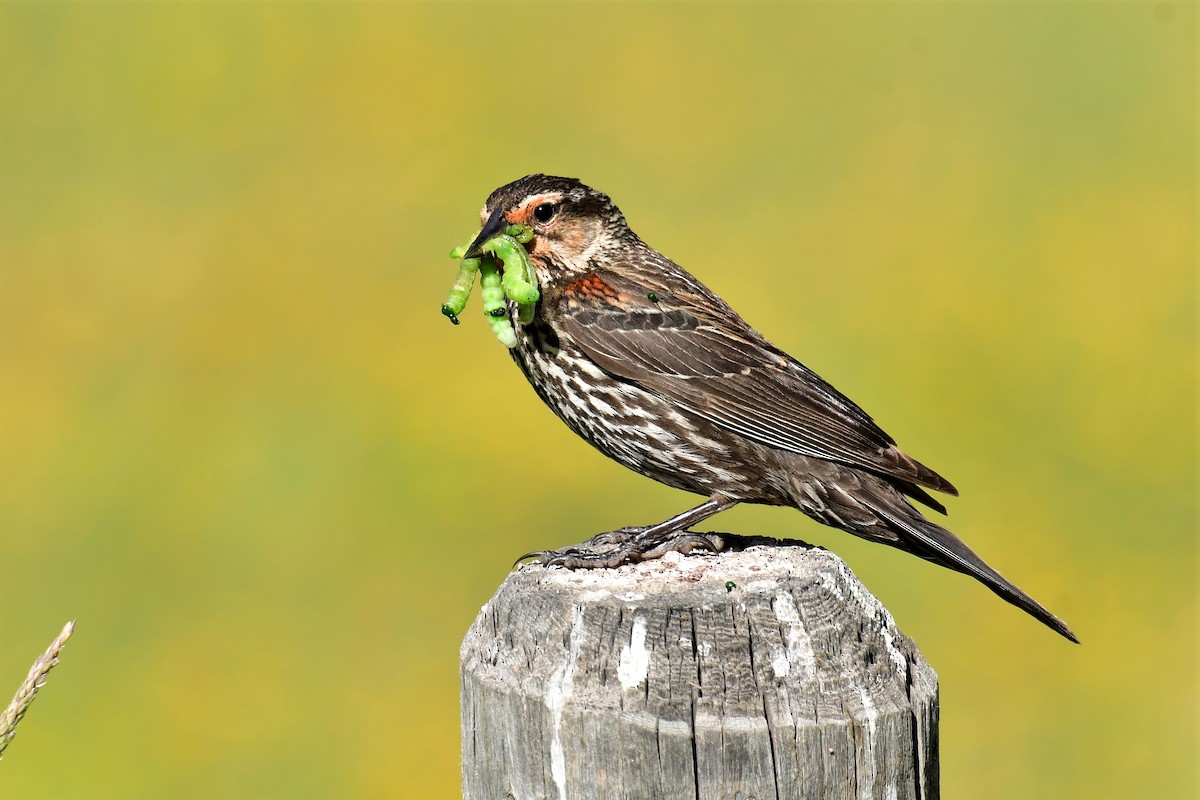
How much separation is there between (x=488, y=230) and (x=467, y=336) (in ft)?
16.5

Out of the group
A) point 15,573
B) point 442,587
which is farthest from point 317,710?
→ point 15,573

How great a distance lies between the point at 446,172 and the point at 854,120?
2.66m

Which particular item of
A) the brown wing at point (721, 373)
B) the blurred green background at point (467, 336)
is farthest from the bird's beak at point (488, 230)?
the blurred green background at point (467, 336)

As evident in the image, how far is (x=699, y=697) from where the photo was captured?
3098 mm

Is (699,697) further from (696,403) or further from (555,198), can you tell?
(555,198)

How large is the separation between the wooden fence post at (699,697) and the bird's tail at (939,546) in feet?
4.36

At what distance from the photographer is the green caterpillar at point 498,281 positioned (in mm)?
4527

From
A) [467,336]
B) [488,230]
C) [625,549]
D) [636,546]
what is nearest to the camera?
[625,549]

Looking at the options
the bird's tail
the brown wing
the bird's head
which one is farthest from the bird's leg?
the bird's head

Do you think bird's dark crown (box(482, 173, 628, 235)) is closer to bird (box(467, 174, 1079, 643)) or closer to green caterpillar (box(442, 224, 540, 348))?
bird (box(467, 174, 1079, 643))

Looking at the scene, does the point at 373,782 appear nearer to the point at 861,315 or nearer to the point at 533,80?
the point at 861,315

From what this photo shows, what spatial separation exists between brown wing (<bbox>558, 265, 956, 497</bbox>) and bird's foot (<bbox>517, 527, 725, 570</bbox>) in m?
0.61

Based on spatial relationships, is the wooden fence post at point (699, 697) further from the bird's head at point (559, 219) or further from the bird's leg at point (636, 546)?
the bird's head at point (559, 219)

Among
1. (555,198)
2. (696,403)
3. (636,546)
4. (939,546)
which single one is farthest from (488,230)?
(939,546)
